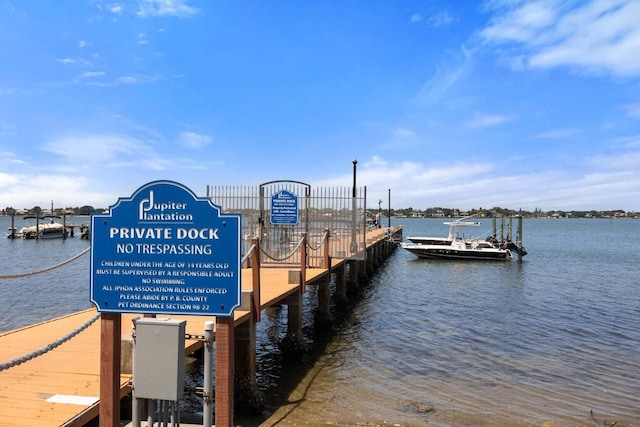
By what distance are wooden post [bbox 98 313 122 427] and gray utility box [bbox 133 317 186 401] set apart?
32 cm

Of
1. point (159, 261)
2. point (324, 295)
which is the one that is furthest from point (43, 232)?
point (159, 261)

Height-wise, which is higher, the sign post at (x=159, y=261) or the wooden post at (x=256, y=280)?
the sign post at (x=159, y=261)

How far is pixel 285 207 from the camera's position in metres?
14.8

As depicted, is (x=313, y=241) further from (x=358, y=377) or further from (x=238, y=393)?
(x=238, y=393)

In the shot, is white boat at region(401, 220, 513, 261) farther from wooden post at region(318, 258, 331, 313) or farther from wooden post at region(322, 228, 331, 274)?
wooden post at region(322, 228, 331, 274)

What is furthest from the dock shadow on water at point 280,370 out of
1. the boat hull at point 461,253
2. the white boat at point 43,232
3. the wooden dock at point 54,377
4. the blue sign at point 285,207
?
the white boat at point 43,232

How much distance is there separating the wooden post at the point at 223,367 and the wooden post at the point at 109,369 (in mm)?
878

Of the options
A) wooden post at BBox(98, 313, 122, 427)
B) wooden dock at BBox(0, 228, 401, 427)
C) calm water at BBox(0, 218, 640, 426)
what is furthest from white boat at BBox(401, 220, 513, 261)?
wooden post at BBox(98, 313, 122, 427)

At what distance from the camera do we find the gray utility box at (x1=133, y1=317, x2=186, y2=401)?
3.81 m

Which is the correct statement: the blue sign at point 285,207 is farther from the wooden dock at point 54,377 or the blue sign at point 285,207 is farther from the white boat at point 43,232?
the white boat at point 43,232

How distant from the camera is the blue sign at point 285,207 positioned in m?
14.8

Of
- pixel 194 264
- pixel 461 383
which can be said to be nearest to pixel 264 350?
pixel 461 383

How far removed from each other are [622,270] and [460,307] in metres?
20.9

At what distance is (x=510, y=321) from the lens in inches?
662
